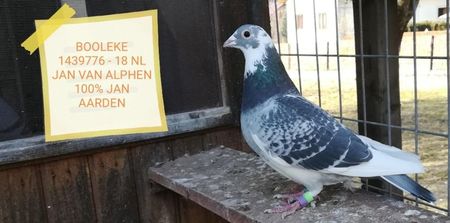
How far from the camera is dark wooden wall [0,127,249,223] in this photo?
1114 mm

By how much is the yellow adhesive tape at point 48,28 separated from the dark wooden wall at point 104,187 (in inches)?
10.6

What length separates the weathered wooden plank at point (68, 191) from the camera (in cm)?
114

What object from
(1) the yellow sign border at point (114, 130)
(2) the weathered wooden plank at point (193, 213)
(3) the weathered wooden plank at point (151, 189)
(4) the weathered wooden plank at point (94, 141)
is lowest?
(2) the weathered wooden plank at point (193, 213)

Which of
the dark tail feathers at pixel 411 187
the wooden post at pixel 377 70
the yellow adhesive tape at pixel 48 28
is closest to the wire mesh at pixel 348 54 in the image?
the wooden post at pixel 377 70

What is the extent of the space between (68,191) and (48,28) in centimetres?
39

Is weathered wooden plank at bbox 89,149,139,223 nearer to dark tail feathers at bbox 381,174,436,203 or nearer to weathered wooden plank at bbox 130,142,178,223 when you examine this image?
weathered wooden plank at bbox 130,142,178,223

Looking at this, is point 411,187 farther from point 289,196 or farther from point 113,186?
point 113,186

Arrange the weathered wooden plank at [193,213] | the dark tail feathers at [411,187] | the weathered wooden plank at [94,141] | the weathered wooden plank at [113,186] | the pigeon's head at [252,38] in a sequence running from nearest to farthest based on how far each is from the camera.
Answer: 1. the dark tail feathers at [411,187]
2. the pigeon's head at [252,38]
3. the weathered wooden plank at [94,141]
4. the weathered wooden plank at [113,186]
5. the weathered wooden plank at [193,213]

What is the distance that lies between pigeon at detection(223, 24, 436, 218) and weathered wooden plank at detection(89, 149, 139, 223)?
42cm

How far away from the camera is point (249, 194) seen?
3.37ft

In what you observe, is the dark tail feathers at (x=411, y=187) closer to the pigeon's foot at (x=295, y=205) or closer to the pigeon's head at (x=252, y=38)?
the pigeon's foot at (x=295, y=205)

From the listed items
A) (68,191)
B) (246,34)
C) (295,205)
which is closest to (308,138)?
(295,205)

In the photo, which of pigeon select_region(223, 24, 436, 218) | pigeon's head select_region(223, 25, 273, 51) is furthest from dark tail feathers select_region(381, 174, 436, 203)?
pigeon's head select_region(223, 25, 273, 51)

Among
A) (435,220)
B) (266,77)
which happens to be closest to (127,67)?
(266,77)
